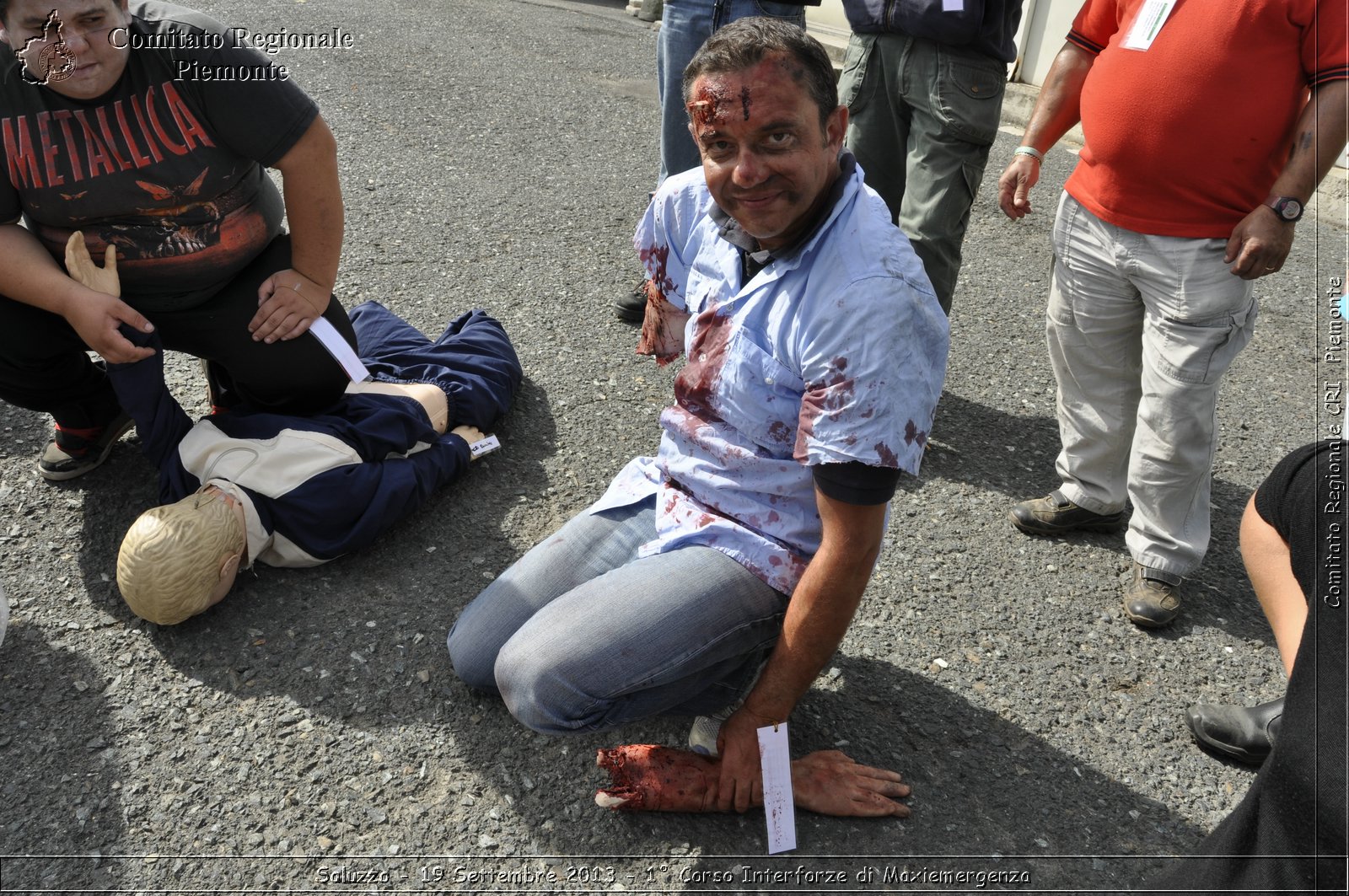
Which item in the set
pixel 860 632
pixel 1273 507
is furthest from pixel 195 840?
pixel 1273 507

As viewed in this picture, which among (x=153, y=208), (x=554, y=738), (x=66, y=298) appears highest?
(x=153, y=208)

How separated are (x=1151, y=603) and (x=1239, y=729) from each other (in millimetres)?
427

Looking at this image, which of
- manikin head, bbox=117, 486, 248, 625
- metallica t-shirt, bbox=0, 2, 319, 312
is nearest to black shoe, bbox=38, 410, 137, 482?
metallica t-shirt, bbox=0, 2, 319, 312

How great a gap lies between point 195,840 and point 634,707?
85cm

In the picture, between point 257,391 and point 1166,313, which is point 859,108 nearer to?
point 1166,313

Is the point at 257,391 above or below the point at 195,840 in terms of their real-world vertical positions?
above

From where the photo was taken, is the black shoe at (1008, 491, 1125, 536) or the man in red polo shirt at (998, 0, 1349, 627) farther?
the black shoe at (1008, 491, 1125, 536)

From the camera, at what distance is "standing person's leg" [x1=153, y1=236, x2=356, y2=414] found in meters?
2.74

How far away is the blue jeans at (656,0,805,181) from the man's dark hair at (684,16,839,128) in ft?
4.86

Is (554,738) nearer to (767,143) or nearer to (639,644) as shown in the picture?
(639,644)

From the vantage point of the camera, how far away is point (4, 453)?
9.67 ft

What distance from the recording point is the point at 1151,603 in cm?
262

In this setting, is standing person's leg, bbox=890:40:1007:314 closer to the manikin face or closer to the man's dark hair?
the man's dark hair

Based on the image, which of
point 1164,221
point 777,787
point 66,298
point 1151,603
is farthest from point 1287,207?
point 66,298
